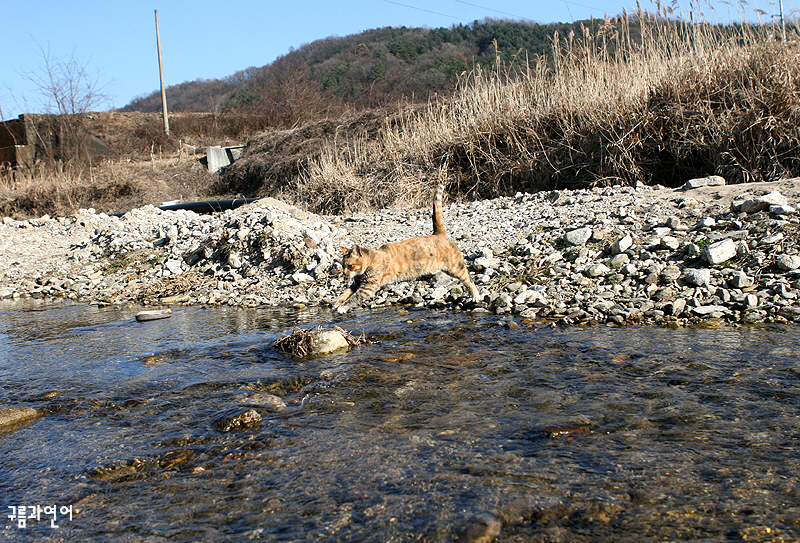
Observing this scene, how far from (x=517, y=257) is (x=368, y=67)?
1746 inches

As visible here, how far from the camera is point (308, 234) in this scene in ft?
25.7

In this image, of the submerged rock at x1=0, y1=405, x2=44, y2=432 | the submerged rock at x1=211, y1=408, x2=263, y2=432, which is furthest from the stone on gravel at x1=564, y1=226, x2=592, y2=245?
the submerged rock at x1=0, y1=405, x2=44, y2=432

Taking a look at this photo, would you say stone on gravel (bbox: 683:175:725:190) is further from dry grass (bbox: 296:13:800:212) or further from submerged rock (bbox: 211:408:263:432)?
submerged rock (bbox: 211:408:263:432)

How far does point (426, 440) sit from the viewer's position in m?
2.61

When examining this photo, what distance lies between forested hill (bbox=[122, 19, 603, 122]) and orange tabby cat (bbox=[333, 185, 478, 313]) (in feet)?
62.7

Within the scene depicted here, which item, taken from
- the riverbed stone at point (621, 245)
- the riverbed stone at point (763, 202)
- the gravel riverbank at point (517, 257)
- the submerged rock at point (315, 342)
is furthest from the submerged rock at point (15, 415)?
the riverbed stone at point (763, 202)

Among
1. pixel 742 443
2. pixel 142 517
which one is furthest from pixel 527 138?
pixel 142 517

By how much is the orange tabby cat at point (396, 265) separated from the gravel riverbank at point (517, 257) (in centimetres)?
22

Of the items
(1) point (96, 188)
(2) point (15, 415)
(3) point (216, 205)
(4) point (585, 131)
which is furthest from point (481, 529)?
(1) point (96, 188)

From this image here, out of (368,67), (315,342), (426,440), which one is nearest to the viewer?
(426,440)

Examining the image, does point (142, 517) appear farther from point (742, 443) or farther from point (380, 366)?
point (742, 443)

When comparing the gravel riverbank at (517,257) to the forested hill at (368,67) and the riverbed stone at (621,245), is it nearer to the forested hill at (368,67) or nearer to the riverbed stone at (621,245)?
the riverbed stone at (621,245)

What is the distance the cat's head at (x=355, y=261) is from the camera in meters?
5.61

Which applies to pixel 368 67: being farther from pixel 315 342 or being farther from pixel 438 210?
pixel 315 342
